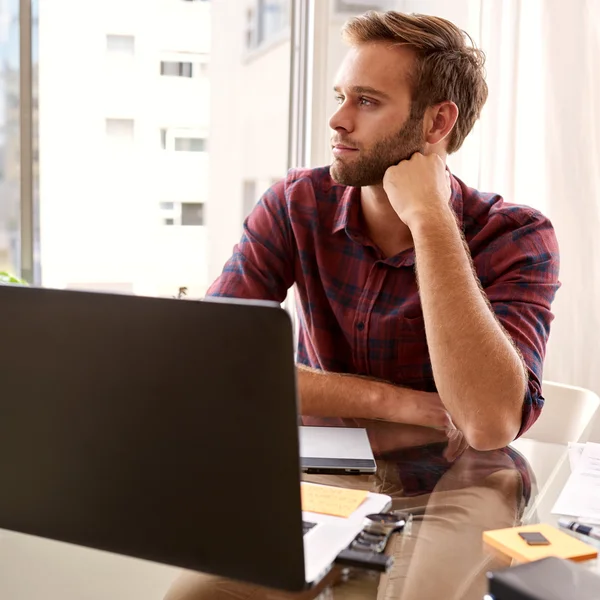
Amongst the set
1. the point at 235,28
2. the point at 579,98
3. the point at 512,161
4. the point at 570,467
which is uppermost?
the point at 235,28

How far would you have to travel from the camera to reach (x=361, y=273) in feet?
6.08

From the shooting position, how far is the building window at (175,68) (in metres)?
3.55

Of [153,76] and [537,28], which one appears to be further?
[153,76]

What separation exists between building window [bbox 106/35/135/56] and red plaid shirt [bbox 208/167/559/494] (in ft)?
5.65

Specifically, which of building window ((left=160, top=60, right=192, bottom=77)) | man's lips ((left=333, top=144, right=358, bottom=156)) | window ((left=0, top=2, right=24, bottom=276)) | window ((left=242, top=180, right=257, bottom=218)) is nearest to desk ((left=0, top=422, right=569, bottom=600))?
man's lips ((left=333, top=144, right=358, bottom=156))

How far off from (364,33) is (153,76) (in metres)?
1.86

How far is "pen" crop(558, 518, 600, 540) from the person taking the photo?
38.9 inches

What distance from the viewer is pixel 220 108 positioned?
383 cm

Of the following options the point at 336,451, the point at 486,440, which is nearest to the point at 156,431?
the point at 336,451

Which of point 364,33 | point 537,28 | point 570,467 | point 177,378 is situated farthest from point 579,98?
point 177,378

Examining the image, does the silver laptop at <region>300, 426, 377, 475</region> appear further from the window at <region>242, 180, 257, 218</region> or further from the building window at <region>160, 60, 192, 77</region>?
the window at <region>242, 180, 257, 218</region>

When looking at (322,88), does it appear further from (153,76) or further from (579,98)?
(579,98)

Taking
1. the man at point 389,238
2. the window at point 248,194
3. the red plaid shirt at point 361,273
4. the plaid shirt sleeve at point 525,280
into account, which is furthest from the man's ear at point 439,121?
the window at point 248,194

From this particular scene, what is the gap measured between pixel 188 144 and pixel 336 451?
8.60ft
